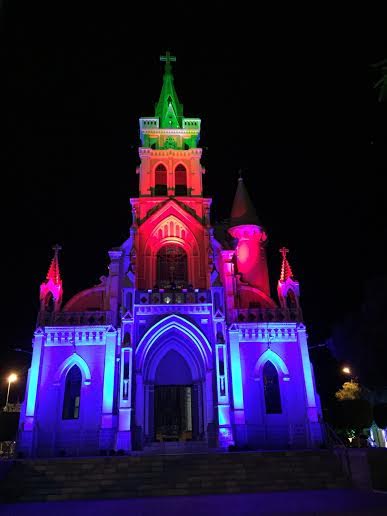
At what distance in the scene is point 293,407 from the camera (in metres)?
24.0

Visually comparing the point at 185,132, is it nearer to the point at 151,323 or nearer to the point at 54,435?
the point at 151,323

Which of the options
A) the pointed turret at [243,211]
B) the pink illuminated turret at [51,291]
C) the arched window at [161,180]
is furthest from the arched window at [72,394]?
the pointed turret at [243,211]

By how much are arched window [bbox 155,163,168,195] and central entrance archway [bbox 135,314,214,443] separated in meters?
10.9

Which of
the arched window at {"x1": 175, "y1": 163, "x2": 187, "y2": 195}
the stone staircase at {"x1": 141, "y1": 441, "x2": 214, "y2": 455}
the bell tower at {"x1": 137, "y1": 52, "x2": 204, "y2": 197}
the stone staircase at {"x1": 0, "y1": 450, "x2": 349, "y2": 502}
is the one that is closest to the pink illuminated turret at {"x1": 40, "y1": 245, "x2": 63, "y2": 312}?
the bell tower at {"x1": 137, "y1": 52, "x2": 204, "y2": 197}

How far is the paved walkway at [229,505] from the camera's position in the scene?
11.4 meters

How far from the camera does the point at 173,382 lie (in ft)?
82.7

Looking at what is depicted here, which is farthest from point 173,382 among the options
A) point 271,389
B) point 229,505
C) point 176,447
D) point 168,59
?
point 168,59

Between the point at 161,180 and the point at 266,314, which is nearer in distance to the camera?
the point at 266,314

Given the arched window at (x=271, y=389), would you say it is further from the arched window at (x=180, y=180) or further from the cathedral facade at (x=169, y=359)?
the arched window at (x=180, y=180)

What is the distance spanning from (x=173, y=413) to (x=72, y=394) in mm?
6086

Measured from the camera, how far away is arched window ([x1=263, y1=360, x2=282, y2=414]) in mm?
24266

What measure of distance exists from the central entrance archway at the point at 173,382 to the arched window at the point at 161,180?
10.9 meters

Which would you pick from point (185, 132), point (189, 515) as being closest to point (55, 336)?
point (189, 515)

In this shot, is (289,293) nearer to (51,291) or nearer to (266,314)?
(266,314)
